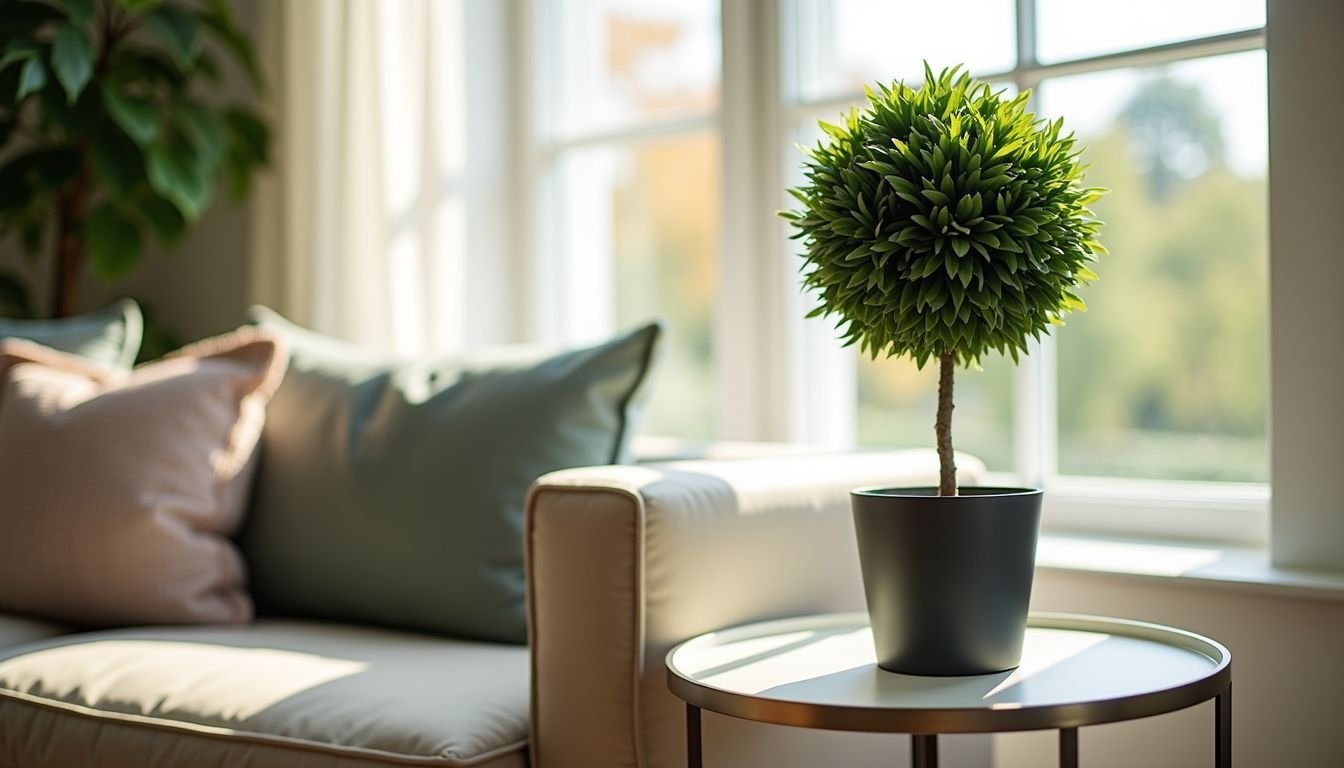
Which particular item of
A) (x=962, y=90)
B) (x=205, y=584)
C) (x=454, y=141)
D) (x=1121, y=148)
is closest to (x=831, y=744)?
(x=962, y=90)

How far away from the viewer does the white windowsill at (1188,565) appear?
5.24 ft

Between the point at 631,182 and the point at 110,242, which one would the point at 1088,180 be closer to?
the point at 631,182

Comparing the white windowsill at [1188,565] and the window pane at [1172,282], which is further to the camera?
the window pane at [1172,282]

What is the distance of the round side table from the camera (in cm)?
113

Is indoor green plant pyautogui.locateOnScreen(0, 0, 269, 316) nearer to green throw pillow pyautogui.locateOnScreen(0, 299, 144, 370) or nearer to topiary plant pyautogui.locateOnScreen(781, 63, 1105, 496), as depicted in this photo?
green throw pillow pyautogui.locateOnScreen(0, 299, 144, 370)

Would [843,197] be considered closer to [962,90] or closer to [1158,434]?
[962,90]

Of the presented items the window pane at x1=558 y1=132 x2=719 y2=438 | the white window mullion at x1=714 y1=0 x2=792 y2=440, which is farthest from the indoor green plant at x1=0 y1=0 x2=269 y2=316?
the white window mullion at x1=714 y1=0 x2=792 y2=440

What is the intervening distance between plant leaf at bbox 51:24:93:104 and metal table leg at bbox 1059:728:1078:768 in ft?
6.63

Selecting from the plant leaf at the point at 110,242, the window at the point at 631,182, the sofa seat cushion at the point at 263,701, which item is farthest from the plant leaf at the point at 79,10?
the sofa seat cushion at the point at 263,701

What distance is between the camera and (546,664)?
1483 mm

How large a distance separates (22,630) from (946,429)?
1467mm

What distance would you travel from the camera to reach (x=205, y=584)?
2.00 meters

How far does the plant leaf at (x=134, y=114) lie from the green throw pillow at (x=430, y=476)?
0.80m

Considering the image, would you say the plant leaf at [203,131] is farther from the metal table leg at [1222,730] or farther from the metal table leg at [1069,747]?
the metal table leg at [1222,730]
